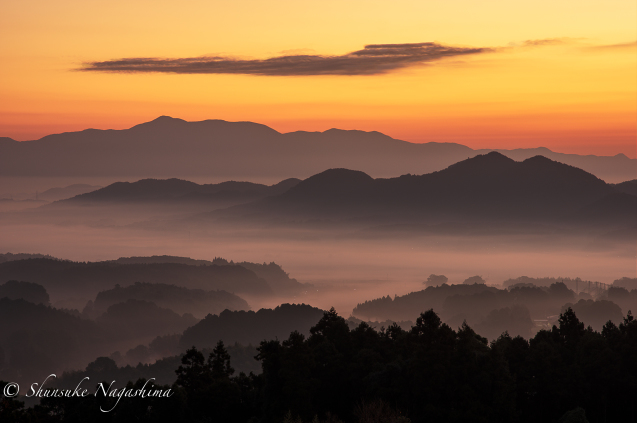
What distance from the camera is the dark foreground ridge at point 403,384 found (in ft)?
191

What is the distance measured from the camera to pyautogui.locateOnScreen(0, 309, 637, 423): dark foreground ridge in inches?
2287

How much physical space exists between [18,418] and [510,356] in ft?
154

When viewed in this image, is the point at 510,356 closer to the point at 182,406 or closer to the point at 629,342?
the point at 629,342

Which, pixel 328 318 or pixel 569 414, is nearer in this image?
pixel 569 414

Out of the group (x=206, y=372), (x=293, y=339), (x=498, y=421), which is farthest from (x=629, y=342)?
(x=206, y=372)

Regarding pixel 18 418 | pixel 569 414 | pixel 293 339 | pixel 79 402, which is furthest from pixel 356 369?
pixel 18 418

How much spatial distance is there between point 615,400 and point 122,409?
1897 inches

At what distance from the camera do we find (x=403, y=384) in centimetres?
6022

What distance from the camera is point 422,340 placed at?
6272 cm

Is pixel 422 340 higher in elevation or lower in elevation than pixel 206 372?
higher

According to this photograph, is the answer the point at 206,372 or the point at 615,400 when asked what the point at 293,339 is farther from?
the point at 615,400

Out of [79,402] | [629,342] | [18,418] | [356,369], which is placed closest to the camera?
[18,418]

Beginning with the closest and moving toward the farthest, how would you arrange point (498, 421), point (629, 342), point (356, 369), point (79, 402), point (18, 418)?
point (18, 418) → point (498, 421) → point (79, 402) → point (356, 369) → point (629, 342)

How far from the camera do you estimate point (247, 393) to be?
6619 centimetres
